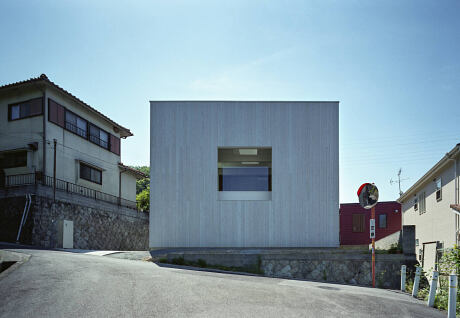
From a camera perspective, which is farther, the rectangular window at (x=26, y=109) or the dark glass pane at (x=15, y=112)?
the dark glass pane at (x=15, y=112)

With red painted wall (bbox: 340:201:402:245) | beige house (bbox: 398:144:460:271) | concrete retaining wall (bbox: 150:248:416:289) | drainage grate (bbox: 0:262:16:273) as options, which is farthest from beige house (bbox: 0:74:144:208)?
beige house (bbox: 398:144:460:271)

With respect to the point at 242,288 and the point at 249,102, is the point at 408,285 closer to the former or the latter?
the point at 242,288

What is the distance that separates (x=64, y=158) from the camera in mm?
24422

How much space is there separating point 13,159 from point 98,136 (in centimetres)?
628

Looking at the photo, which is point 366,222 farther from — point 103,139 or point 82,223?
point 82,223

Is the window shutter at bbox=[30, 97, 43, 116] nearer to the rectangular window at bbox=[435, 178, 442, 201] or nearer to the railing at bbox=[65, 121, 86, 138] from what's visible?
the railing at bbox=[65, 121, 86, 138]

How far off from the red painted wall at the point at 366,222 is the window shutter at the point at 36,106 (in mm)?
23471

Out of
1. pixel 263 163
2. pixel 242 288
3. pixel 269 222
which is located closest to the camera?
pixel 242 288

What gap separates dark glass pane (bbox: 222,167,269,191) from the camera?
1889cm

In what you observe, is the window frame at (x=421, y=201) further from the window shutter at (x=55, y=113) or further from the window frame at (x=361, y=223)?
the window shutter at (x=55, y=113)

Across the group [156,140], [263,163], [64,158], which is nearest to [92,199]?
[64,158]

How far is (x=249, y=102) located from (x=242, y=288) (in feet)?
36.5

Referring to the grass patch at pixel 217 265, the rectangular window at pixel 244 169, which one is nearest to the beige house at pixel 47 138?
the rectangular window at pixel 244 169

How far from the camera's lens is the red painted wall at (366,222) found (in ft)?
111
